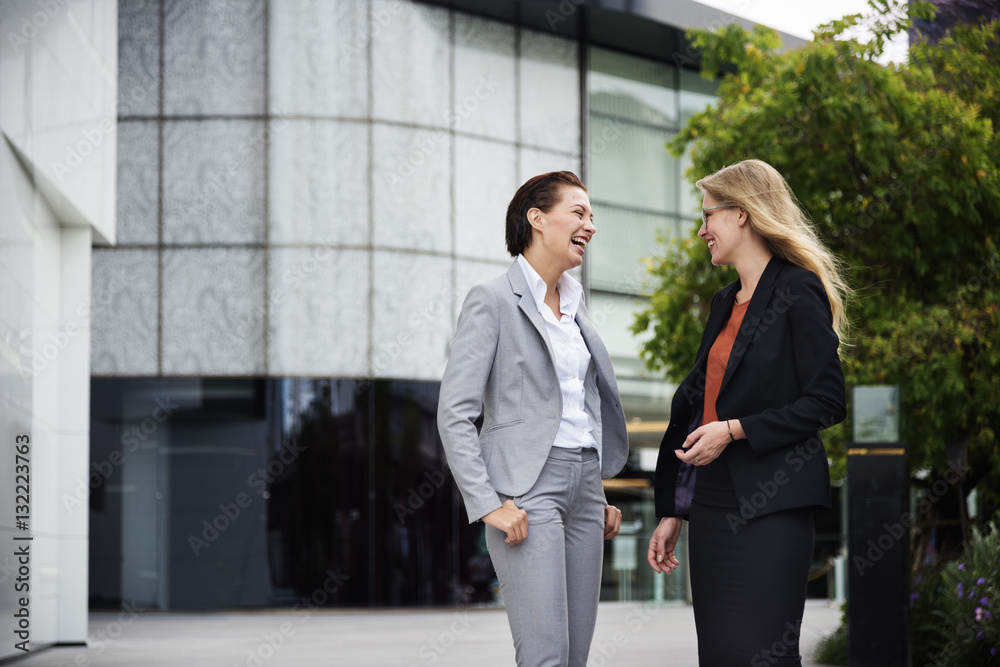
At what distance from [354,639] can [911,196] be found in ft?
23.8

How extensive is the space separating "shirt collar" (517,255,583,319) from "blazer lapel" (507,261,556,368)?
2cm

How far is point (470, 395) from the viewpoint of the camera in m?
3.43

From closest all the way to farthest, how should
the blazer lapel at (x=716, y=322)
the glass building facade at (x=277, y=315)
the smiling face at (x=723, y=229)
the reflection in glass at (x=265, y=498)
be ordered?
the smiling face at (x=723, y=229) → the blazer lapel at (x=716, y=322) → the reflection in glass at (x=265, y=498) → the glass building facade at (x=277, y=315)

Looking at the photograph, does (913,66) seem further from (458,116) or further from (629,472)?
(629,472)

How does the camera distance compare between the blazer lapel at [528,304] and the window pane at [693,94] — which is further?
the window pane at [693,94]

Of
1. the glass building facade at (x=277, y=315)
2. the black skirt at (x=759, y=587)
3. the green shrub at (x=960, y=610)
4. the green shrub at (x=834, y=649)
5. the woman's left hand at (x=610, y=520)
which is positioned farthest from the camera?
the glass building facade at (x=277, y=315)

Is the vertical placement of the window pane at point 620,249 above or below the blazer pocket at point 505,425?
above

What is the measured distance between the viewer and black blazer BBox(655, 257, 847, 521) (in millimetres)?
3131

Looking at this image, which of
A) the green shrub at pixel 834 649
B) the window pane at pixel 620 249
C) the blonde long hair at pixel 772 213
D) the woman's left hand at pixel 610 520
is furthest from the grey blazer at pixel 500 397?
the window pane at pixel 620 249

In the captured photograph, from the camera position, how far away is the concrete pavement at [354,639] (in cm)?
991

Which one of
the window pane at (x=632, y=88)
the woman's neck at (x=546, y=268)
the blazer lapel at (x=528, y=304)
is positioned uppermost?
the window pane at (x=632, y=88)

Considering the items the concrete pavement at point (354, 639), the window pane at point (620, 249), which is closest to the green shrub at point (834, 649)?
the concrete pavement at point (354, 639)

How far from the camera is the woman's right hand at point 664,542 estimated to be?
3.54 m

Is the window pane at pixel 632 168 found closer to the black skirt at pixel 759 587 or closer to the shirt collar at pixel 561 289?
the shirt collar at pixel 561 289
